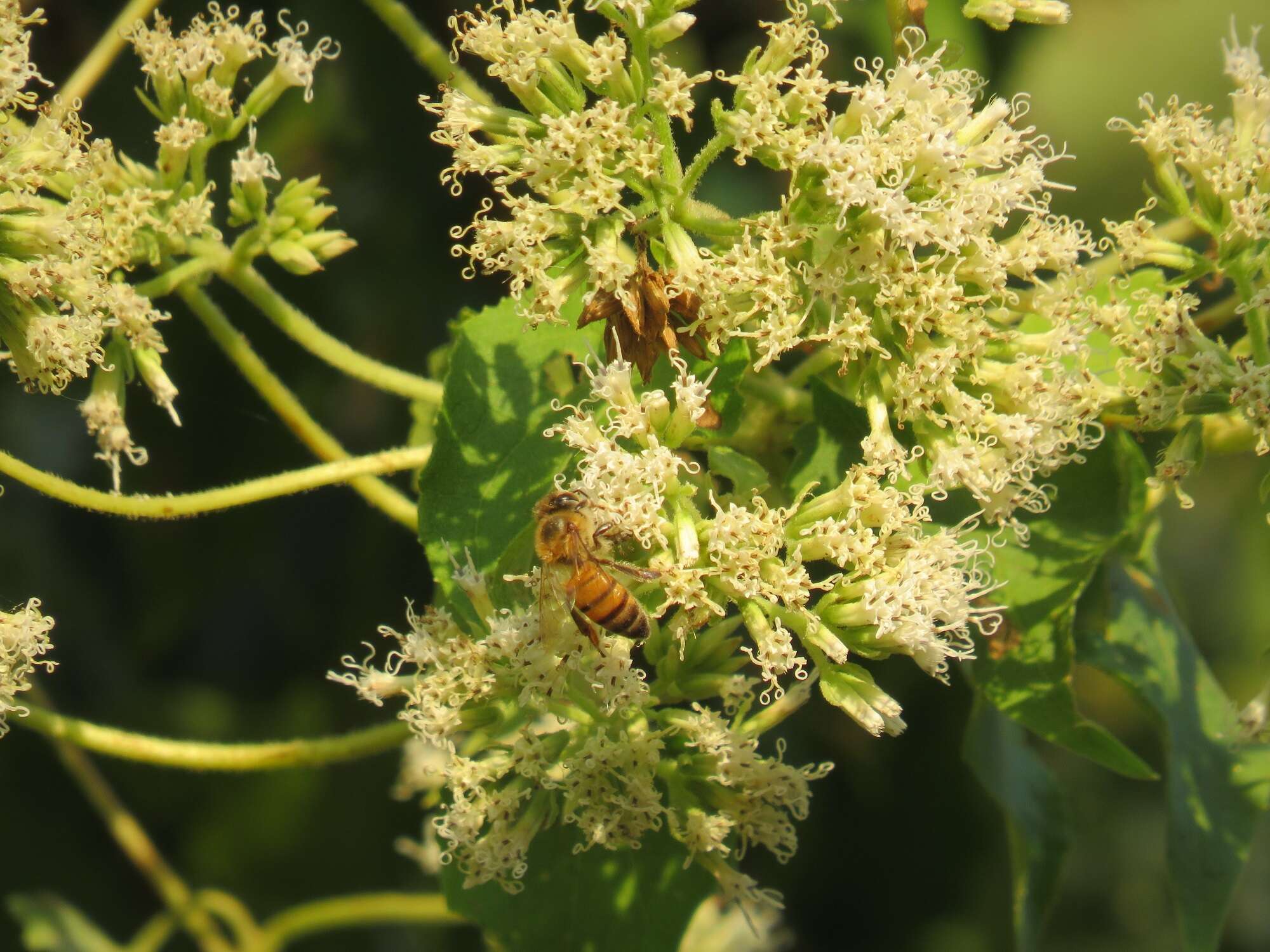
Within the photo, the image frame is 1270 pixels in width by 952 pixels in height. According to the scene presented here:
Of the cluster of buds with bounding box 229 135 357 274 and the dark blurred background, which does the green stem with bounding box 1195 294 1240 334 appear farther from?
the cluster of buds with bounding box 229 135 357 274

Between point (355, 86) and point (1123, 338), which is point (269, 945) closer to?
point (355, 86)

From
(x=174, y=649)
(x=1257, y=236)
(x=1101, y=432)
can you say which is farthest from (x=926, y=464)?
(x=174, y=649)

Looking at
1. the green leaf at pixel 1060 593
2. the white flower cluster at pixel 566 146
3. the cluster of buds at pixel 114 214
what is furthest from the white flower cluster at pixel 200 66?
the green leaf at pixel 1060 593

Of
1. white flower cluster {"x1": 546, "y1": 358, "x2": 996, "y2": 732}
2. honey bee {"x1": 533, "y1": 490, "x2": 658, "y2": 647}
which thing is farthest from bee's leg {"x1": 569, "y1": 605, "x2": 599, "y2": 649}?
white flower cluster {"x1": 546, "y1": 358, "x2": 996, "y2": 732}

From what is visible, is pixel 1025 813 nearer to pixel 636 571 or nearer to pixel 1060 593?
pixel 1060 593

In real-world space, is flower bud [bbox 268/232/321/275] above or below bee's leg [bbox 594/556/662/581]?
above

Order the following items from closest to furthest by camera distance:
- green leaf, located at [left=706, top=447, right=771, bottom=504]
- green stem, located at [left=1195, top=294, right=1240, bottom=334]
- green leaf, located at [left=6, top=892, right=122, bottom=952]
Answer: green leaf, located at [left=706, top=447, right=771, bottom=504] → green stem, located at [left=1195, top=294, right=1240, bottom=334] → green leaf, located at [left=6, top=892, right=122, bottom=952]

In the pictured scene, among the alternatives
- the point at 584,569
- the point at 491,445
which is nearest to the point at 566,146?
the point at 491,445
